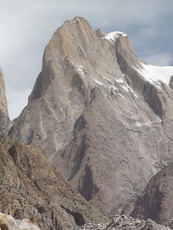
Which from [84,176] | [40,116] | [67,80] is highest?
[67,80]

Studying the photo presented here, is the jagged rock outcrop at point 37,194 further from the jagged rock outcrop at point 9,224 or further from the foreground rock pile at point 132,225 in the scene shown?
the jagged rock outcrop at point 9,224

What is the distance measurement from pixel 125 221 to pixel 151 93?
6283 inches

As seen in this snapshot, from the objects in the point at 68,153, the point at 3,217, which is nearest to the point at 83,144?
the point at 68,153

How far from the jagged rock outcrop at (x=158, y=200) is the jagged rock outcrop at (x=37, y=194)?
60.7 metres

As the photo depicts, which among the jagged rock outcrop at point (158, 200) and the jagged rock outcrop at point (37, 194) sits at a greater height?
the jagged rock outcrop at point (158, 200)

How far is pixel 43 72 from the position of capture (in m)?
180

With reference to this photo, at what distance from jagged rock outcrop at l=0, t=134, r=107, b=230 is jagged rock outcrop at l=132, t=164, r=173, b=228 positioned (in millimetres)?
60655

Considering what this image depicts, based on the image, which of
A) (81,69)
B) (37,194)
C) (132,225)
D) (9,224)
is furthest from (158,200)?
(9,224)

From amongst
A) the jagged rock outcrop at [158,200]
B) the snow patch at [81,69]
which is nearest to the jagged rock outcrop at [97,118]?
the snow patch at [81,69]

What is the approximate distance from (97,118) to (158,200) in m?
32.1

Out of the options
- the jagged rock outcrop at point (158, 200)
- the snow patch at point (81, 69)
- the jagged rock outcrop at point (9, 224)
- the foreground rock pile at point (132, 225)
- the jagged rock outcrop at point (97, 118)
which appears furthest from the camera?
the snow patch at point (81, 69)

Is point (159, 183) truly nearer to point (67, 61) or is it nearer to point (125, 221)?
point (67, 61)

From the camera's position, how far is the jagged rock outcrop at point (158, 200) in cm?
13712

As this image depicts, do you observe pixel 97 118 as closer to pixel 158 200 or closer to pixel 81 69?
pixel 81 69
